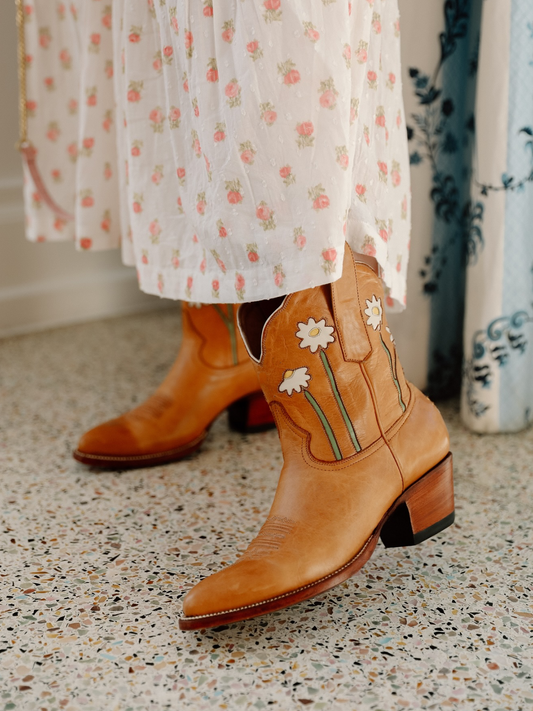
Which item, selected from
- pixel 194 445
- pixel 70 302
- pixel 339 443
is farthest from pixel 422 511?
pixel 70 302

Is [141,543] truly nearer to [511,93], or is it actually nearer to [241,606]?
[241,606]

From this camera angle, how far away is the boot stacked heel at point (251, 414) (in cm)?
99

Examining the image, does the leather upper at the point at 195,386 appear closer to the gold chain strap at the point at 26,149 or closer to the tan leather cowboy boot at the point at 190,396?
the tan leather cowboy boot at the point at 190,396

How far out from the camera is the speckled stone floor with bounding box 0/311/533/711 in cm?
53

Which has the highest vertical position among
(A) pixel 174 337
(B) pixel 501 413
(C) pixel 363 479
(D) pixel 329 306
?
(D) pixel 329 306

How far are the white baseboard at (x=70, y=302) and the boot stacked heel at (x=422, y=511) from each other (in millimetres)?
1126

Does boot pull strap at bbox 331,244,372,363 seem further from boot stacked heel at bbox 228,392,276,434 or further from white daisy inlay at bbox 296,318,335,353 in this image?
boot stacked heel at bbox 228,392,276,434

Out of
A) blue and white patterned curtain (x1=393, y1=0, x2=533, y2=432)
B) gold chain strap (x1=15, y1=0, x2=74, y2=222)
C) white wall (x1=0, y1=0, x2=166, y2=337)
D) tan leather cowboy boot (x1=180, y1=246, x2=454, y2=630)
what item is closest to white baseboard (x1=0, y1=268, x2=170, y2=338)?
white wall (x1=0, y1=0, x2=166, y2=337)

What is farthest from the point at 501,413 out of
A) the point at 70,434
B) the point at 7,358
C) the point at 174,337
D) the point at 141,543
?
the point at 7,358

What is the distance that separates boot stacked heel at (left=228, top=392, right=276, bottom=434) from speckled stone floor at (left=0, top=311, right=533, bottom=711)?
2 cm

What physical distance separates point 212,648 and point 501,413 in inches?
22.3

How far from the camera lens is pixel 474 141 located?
920 mm

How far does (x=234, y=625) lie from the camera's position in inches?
23.7

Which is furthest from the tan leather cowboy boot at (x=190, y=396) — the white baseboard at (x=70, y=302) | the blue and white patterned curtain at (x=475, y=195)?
the white baseboard at (x=70, y=302)
